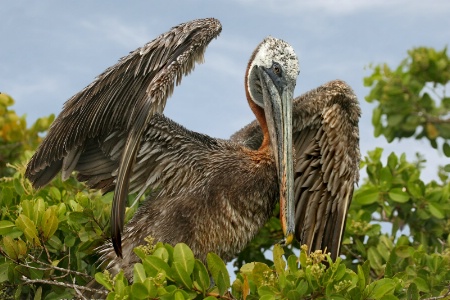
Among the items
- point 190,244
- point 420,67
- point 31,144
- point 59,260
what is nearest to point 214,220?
point 190,244

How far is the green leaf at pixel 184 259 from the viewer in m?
3.80

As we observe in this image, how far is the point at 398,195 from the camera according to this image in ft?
20.2

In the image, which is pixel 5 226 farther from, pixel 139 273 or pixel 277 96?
pixel 277 96

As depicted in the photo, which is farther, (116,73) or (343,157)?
(343,157)

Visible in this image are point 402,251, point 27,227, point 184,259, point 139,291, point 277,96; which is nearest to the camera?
point 139,291

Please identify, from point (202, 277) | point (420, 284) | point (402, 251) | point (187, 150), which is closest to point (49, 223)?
point (187, 150)

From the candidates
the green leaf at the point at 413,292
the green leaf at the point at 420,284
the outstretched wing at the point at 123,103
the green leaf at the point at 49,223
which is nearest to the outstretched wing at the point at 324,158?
the green leaf at the point at 420,284

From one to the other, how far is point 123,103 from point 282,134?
1080 mm

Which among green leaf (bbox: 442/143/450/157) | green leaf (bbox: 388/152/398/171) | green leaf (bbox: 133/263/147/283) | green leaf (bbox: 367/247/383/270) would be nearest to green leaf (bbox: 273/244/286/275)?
green leaf (bbox: 133/263/147/283)

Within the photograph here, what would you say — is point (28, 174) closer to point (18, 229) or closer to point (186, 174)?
point (18, 229)

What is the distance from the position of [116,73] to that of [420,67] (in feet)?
14.3

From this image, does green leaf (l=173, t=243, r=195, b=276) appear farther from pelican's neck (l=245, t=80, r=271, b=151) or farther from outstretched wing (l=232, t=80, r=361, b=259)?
outstretched wing (l=232, t=80, r=361, b=259)

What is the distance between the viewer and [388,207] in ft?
20.5

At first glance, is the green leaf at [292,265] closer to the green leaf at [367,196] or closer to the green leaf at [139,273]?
the green leaf at [139,273]
